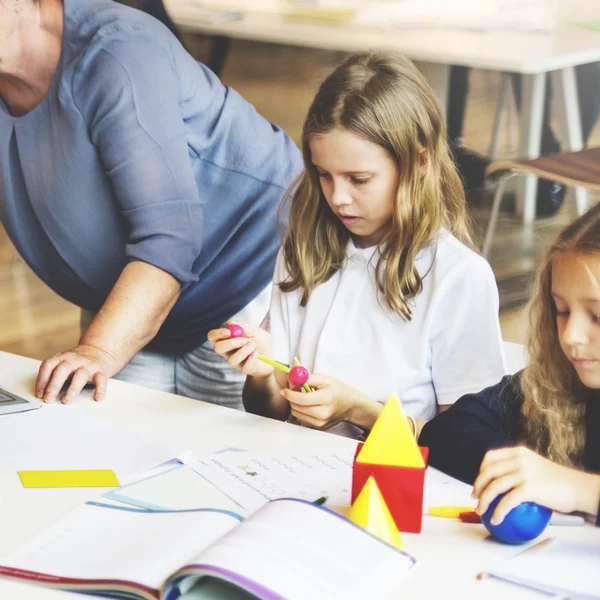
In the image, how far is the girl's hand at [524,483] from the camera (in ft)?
2.97

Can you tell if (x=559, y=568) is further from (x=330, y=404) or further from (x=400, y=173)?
(x=400, y=173)

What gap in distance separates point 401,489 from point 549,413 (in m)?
0.29

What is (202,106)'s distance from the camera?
5.46ft

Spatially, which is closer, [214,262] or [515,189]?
[214,262]

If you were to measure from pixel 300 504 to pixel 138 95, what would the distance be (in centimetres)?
83

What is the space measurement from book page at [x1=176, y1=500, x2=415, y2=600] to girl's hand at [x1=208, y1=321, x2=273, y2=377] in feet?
1.35

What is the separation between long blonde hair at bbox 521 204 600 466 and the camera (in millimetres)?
1141

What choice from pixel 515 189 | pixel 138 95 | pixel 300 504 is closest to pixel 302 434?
pixel 300 504

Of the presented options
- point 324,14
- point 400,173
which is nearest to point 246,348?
point 400,173

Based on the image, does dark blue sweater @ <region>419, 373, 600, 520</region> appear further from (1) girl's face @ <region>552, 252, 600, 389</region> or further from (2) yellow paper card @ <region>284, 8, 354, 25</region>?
(2) yellow paper card @ <region>284, 8, 354, 25</region>

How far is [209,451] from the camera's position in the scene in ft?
3.83

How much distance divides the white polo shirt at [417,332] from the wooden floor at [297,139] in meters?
1.17

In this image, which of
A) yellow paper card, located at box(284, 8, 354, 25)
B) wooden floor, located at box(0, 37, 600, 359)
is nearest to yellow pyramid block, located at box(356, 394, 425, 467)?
wooden floor, located at box(0, 37, 600, 359)

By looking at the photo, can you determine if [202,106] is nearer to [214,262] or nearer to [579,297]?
[214,262]
